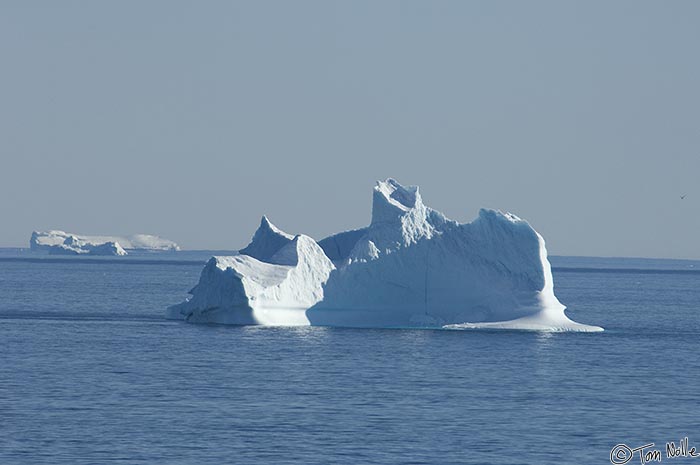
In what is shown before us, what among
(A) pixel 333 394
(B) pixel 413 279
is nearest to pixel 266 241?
(B) pixel 413 279

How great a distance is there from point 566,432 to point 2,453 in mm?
14071

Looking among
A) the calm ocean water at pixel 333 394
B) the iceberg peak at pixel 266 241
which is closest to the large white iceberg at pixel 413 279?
the calm ocean water at pixel 333 394

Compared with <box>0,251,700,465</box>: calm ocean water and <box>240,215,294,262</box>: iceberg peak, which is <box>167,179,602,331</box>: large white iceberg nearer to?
<box>0,251,700,465</box>: calm ocean water

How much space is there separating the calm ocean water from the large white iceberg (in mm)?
1019

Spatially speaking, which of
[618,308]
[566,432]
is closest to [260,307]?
[566,432]

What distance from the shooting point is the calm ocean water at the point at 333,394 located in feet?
105

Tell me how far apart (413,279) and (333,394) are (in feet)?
61.2

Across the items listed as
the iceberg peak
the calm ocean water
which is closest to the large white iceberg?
the calm ocean water

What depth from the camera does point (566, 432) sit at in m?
34.8

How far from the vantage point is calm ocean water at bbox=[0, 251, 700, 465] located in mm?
32062

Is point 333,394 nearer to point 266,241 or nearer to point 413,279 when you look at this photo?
point 413,279

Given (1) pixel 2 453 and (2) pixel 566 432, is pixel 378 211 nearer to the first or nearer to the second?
(2) pixel 566 432

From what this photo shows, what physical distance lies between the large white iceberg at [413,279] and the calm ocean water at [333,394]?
3.34 feet

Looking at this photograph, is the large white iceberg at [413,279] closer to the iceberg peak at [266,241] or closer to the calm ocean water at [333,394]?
the calm ocean water at [333,394]
